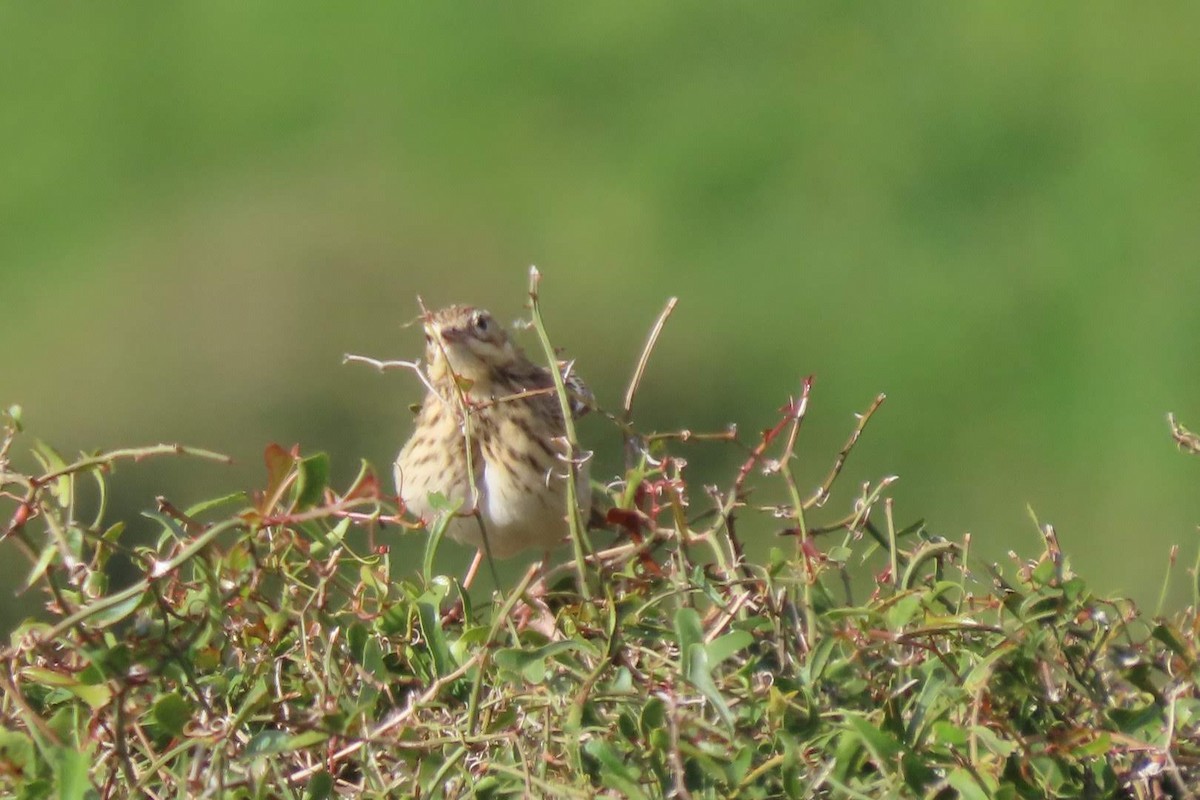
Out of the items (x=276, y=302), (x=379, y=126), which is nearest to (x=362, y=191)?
(x=379, y=126)

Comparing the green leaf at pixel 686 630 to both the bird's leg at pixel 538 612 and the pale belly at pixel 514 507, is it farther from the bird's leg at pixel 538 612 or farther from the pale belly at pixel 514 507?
the pale belly at pixel 514 507

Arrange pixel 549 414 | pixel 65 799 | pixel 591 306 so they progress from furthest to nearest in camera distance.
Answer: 1. pixel 591 306
2. pixel 549 414
3. pixel 65 799

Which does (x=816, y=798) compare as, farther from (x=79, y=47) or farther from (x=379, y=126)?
(x=79, y=47)

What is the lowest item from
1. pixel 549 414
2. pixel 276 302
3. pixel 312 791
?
pixel 276 302

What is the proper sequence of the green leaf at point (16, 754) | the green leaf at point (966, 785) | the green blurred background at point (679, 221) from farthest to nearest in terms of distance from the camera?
the green blurred background at point (679, 221)
the green leaf at point (16, 754)
the green leaf at point (966, 785)

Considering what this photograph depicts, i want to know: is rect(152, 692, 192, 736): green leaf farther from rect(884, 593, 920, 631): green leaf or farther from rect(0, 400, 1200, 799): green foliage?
rect(884, 593, 920, 631): green leaf

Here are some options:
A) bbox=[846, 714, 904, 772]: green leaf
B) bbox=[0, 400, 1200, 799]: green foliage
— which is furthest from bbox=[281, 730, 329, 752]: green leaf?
bbox=[846, 714, 904, 772]: green leaf

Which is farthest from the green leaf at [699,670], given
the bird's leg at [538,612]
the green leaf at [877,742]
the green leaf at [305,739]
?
the green leaf at [305,739]

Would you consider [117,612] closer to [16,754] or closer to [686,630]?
[16,754]
